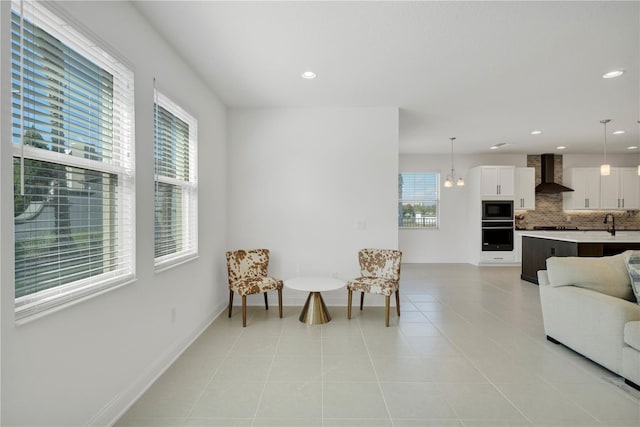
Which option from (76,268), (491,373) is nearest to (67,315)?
(76,268)

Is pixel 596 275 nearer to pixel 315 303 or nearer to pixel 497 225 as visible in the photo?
pixel 315 303

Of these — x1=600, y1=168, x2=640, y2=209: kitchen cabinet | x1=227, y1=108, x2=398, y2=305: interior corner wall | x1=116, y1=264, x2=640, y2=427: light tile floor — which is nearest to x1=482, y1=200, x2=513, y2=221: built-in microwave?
x1=600, y1=168, x2=640, y2=209: kitchen cabinet

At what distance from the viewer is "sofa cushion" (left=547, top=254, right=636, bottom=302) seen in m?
2.83

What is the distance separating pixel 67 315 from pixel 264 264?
2.60 m

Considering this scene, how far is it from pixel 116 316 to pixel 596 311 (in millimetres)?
3566

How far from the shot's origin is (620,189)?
7477mm

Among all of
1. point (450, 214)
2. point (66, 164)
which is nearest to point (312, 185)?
point (66, 164)

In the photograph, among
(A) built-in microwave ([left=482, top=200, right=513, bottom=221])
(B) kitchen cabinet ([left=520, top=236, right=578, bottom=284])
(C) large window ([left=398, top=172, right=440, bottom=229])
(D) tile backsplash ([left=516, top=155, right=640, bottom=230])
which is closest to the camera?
(B) kitchen cabinet ([left=520, top=236, right=578, bottom=284])

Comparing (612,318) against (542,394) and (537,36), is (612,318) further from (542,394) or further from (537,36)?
(537,36)

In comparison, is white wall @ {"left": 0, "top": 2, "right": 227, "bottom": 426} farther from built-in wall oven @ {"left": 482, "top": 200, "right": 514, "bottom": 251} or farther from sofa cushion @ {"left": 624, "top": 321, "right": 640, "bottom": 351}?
built-in wall oven @ {"left": 482, "top": 200, "right": 514, "bottom": 251}

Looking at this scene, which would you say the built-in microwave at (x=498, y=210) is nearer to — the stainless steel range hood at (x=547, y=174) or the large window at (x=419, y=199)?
the stainless steel range hood at (x=547, y=174)

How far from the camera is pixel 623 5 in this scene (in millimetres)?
2154

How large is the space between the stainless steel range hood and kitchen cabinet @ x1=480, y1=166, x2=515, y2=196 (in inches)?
36.4

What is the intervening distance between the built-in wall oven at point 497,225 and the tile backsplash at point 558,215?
62cm
